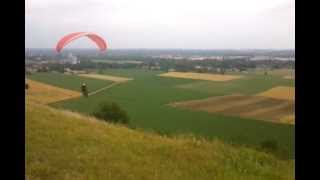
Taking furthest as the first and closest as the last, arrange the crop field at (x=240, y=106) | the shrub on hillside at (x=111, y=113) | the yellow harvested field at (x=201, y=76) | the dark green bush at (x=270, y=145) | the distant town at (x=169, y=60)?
the shrub on hillside at (x=111, y=113), the yellow harvested field at (x=201, y=76), the crop field at (x=240, y=106), the dark green bush at (x=270, y=145), the distant town at (x=169, y=60)

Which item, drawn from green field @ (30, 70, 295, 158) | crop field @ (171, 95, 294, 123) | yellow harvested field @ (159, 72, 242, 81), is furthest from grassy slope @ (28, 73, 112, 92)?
crop field @ (171, 95, 294, 123)

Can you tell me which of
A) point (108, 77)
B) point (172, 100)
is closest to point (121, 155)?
point (108, 77)

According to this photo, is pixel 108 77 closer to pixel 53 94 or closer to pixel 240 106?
pixel 53 94

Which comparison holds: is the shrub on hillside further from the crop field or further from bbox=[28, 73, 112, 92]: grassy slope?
the crop field

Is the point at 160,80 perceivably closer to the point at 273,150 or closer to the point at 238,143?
the point at 238,143

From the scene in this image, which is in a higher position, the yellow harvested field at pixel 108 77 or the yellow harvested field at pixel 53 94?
the yellow harvested field at pixel 108 77

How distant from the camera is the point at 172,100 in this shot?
16.3 ft

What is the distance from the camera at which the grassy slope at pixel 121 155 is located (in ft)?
9.59

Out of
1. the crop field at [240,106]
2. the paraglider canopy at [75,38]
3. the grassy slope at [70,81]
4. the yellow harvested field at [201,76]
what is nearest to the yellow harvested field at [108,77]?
the grassy slope at [70,81]

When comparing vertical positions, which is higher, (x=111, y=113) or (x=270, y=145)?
(x=111, y=113)

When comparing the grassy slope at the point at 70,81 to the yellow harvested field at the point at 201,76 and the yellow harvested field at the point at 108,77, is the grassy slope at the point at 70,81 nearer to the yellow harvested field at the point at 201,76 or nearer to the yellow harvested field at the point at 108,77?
the yellow harvested field at the point at 108,77

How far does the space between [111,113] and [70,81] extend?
896 millimetres

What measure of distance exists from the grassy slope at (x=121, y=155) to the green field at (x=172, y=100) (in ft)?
0.80

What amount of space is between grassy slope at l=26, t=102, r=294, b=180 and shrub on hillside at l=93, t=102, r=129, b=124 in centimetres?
20
